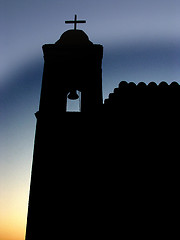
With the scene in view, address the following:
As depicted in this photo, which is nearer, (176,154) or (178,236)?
(178,236)

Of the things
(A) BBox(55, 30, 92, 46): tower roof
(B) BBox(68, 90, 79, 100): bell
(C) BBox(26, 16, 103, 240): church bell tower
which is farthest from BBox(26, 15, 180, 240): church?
(A) BBox(55, 30, 92, 46): tower roof

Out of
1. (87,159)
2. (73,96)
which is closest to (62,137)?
(87,159)

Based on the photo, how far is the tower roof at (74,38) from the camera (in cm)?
911

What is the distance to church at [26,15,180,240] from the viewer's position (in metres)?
6.51

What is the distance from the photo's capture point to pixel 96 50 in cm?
881

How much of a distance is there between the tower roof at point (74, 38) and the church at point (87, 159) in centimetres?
166

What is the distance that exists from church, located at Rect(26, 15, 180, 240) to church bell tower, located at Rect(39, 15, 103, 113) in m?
0.08

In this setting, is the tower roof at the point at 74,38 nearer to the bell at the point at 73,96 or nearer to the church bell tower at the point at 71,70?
the church bell tower at the point at 71,70

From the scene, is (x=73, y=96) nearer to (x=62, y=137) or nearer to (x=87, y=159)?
(x=62, y=137)

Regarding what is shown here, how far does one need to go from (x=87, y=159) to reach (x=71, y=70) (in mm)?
3287

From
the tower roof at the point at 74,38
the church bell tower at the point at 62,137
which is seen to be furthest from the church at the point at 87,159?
the tower roof at the point at 74,38

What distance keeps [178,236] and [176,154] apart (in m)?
1.87

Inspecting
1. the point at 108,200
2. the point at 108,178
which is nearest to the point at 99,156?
the point at 108,178

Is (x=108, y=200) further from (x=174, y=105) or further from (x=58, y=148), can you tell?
(x=174, y=105)
